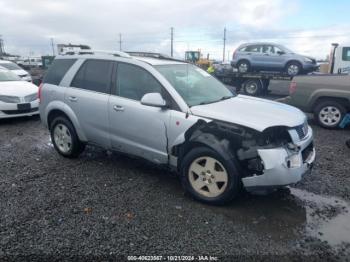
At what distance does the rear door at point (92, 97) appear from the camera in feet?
15.3

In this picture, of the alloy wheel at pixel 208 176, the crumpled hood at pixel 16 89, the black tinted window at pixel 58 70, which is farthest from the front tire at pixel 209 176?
the crumpled hood at pixel 16 89

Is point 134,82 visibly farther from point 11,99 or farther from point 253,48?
point 253,48

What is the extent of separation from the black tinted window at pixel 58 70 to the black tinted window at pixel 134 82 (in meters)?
1.26

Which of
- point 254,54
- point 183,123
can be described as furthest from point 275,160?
point 254,54

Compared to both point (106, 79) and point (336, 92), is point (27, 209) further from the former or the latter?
point (336, 92)

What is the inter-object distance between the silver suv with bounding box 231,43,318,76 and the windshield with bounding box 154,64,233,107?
9793 millimetres

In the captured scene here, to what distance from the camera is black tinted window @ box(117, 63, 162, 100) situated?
4230 millimetres

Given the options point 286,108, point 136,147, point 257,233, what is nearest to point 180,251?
point 257,233

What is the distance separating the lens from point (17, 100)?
835cm

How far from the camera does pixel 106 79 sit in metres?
4.73

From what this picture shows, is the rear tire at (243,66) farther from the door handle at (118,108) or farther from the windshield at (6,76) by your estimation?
the door handle at (118,108)

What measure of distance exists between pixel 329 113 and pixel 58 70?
22.2ft

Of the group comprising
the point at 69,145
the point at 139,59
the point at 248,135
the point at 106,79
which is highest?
the point at 139,59

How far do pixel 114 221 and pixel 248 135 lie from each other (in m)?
1.81
